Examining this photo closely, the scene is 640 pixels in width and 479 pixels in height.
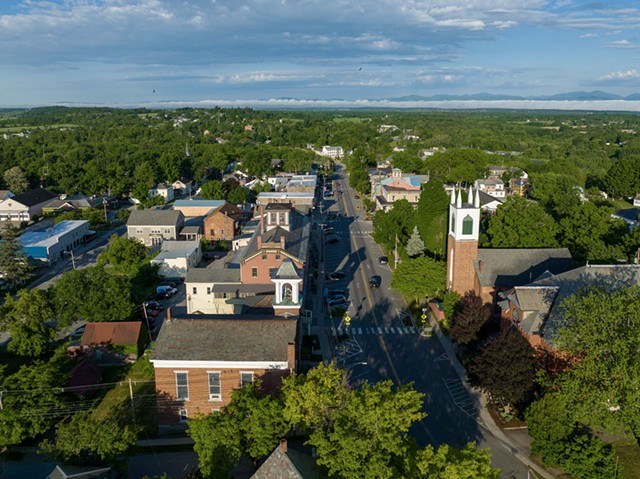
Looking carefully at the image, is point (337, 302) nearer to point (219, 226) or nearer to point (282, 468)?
point (219, 226)

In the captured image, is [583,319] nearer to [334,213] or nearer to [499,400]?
[499,400]

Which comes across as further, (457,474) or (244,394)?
(244,394)

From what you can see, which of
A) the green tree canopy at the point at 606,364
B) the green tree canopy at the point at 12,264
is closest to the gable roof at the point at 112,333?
the green tree canopy at the point at 12,264

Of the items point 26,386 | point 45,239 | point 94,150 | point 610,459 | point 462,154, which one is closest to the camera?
point 610,459

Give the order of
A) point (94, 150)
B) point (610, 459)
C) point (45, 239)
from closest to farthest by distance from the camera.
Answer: point (610, 459)
point (45, 239)
point (94, 150)

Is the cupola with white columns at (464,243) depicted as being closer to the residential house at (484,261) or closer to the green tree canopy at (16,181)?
the residential house at (484,261)

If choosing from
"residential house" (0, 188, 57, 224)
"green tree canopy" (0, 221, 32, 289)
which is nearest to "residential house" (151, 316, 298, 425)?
"green tree canopy" (0, 221, 32, 289)

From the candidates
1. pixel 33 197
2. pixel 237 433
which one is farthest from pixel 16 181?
pixel 237 433

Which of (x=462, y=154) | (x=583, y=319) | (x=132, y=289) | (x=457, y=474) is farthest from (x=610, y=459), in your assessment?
(x=462, y=154)
